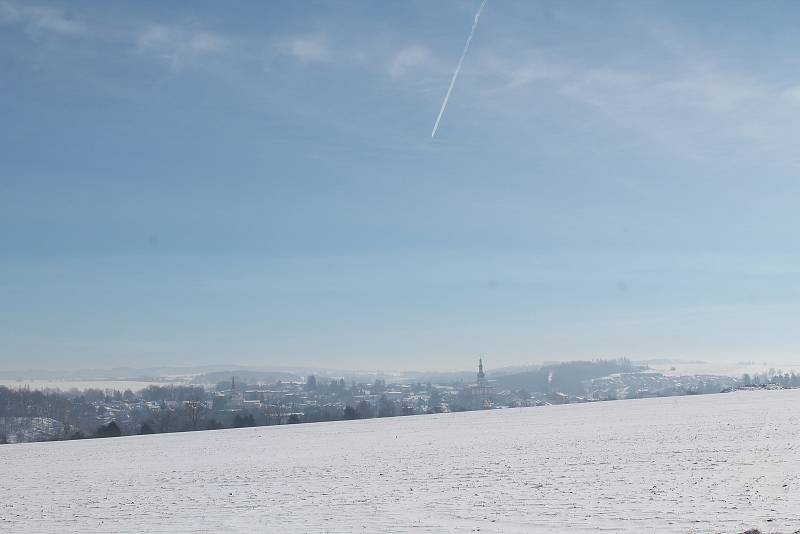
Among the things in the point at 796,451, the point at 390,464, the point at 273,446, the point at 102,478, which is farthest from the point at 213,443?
the point at 796,451

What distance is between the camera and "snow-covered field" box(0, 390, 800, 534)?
17.0 m

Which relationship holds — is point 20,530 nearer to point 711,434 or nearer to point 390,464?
point 390,464

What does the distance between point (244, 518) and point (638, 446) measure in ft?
69.1

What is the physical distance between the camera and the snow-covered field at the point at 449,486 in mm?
17031

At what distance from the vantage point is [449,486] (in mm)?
23516

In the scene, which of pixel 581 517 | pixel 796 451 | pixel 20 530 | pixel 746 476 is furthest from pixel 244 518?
pixel 796 451

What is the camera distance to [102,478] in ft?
106

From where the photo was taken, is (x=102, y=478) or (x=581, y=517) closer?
(x=581, y=517)

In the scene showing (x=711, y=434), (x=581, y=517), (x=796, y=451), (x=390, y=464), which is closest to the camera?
(x=581, y=517)

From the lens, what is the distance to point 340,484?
25.7 metres

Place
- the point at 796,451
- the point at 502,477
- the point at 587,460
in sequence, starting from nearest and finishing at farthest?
the point at 502,477
the point at 796,451
the point at 587,460

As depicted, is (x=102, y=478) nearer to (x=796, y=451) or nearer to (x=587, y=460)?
(x=587, y=460)

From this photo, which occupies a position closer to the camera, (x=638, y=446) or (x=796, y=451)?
(x=796, y=451)

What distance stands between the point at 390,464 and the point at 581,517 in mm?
16195
